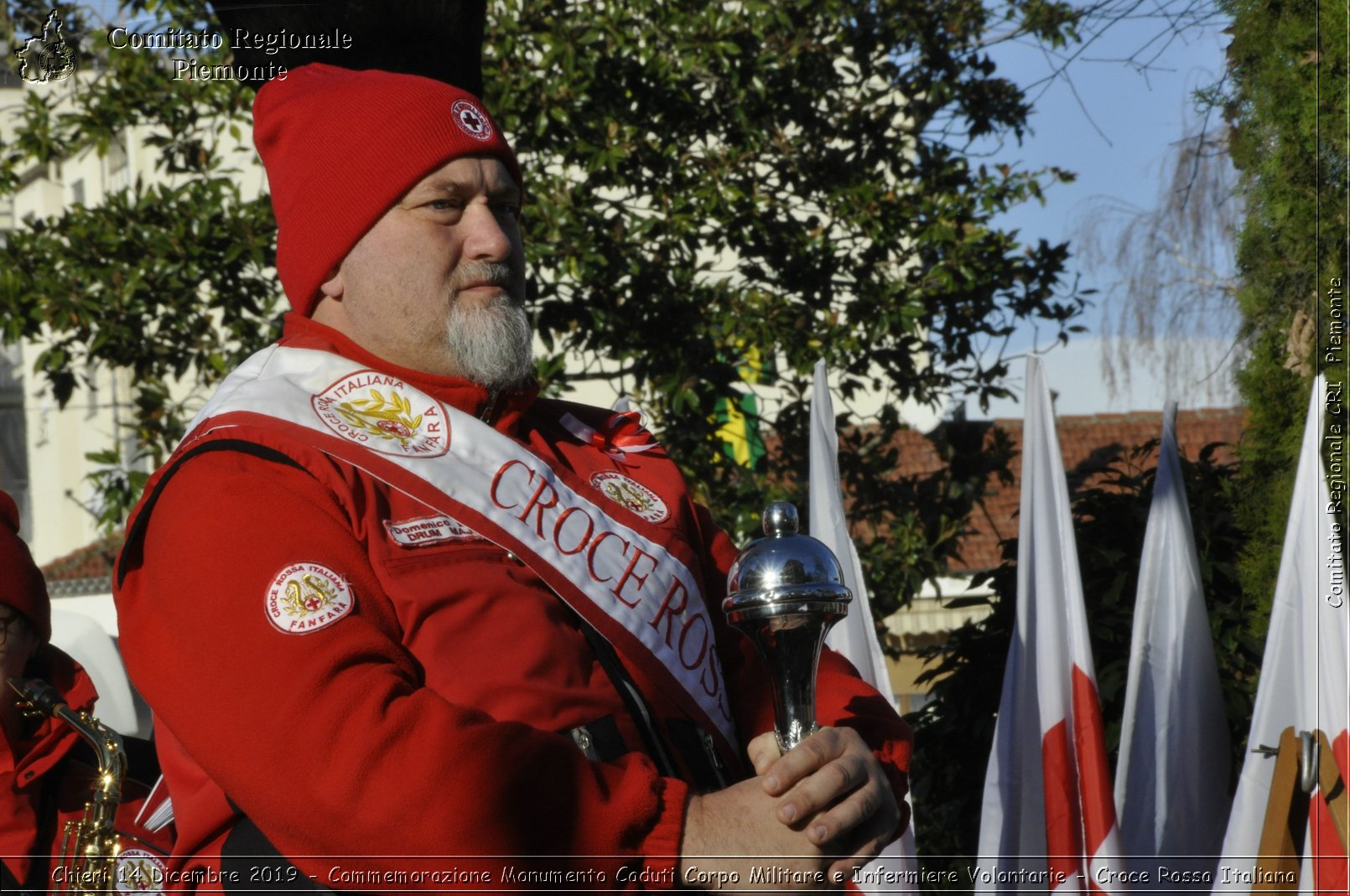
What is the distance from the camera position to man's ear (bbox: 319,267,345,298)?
2516 millimetres

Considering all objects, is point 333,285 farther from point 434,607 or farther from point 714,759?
point 714,759

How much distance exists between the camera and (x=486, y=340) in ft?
7.84

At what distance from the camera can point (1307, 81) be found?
3.59 m

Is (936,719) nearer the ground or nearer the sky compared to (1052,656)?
nearer the ground

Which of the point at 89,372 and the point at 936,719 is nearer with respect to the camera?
the point at 936,719

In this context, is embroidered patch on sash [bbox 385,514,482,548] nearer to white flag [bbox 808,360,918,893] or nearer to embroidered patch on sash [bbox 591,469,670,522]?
embroidered patch on sash [bbox 591,469,670,522]

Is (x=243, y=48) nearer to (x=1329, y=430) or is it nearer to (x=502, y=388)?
(x=502, y=388)

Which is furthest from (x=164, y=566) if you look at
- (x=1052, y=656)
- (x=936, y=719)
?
(x=936, y=719)

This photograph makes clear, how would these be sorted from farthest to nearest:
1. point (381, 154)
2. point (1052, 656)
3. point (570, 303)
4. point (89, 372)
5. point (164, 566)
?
point (89, 372)
point (570, 303)
point (1052, 656)
point (381, 154)
point (164, 566)

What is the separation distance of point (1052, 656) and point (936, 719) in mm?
1328

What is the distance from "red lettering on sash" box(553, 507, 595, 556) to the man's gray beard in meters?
0.25

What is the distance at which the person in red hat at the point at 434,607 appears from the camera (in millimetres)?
1782

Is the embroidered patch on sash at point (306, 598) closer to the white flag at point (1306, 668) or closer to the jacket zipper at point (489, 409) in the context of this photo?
the jacket zipper at point (489, 409)

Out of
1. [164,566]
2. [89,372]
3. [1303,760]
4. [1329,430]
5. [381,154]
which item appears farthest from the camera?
[89,372]
